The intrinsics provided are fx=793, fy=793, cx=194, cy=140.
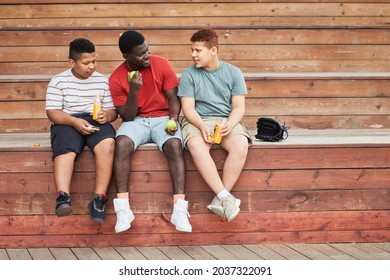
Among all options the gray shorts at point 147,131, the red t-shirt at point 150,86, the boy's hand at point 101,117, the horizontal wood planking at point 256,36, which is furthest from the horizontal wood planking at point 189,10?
the boy's hand at point 101,117

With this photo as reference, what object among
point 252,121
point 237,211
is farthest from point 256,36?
point 237,211

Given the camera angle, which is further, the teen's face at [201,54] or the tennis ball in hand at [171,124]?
the teen's face at [201,54]

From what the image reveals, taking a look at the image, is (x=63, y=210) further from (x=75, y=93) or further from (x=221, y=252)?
(x=221, y=252)

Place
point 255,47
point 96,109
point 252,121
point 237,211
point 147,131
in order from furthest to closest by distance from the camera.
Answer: point 255,47
point 252,121
point 147,131
point 96,109
point 237,211

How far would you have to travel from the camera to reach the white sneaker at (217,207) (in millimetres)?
3680

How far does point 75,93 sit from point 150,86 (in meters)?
0.37

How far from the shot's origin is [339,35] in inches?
218

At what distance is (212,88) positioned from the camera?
394 centimetres

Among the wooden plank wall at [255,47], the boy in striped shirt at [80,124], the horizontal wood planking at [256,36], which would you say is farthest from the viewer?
the horizontal wood planking at [256,36]

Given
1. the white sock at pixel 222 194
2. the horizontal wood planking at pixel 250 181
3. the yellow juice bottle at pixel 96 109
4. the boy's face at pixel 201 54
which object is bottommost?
the white sock at pixel 222 194

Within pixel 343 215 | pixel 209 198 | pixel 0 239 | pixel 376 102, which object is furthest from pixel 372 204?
pixel 0 239

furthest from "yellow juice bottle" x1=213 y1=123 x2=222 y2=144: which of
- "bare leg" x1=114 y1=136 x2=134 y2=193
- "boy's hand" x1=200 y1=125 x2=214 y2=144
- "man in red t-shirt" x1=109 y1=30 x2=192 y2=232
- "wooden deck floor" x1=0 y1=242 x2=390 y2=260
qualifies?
"wooden deck floor" x1=0 y1=242 x2=390 y2=260

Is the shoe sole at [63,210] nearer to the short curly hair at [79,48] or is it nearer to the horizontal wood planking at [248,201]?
the horizontal wood planking at [248,201]

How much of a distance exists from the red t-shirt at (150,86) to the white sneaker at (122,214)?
20.0 inches
